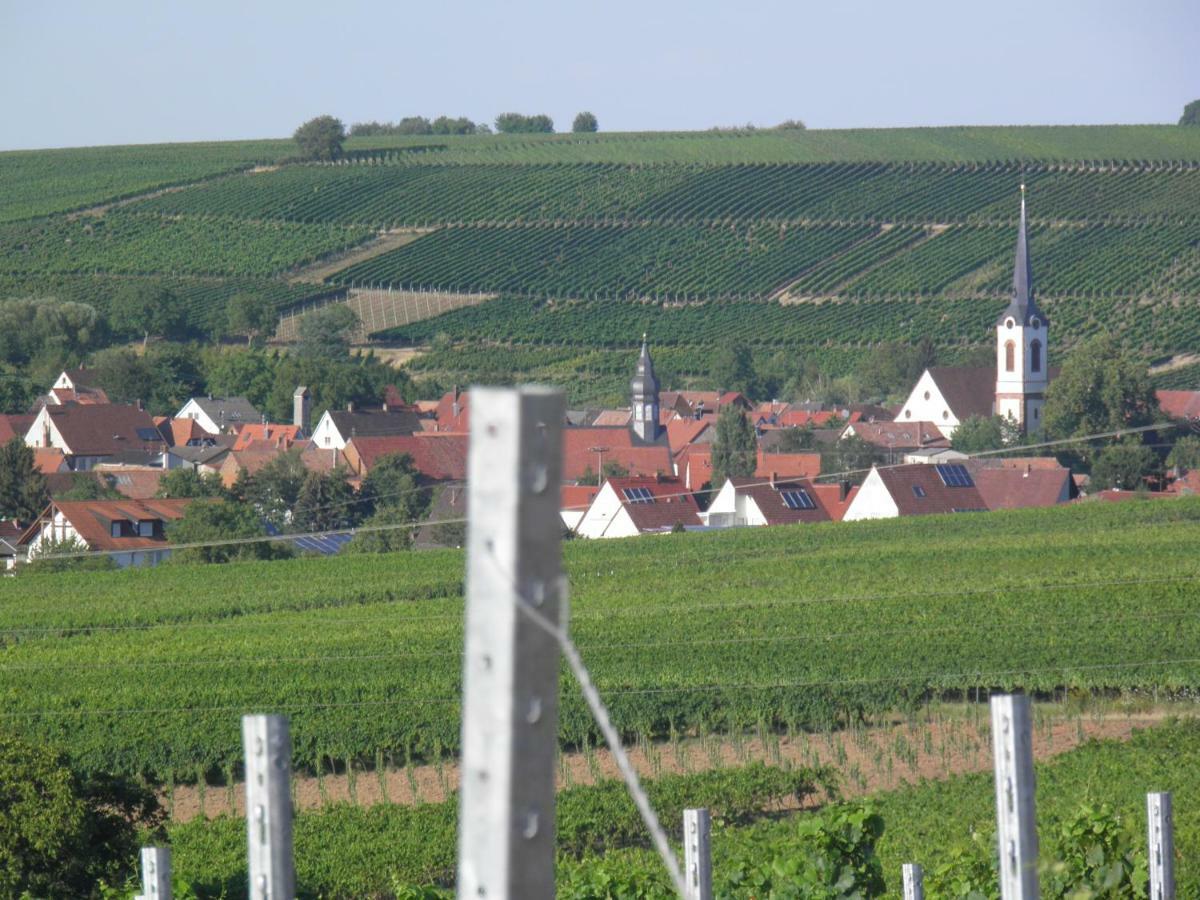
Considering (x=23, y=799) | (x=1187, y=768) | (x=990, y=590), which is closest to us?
(x=23, y=799)

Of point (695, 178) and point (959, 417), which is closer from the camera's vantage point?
point (959, 417)

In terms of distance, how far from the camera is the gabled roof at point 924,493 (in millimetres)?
52719

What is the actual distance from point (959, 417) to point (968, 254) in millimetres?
31164

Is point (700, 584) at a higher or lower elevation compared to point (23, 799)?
higher

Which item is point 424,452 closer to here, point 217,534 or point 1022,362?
point 217,534

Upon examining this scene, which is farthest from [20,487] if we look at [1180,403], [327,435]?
[1180,403]

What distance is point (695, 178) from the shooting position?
12350 centimetres

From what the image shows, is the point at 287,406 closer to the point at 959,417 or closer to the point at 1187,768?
the point at 959,417

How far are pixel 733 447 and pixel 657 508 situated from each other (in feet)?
29.9

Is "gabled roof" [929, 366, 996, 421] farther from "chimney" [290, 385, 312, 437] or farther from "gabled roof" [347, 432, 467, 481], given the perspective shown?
"chimney" [290, 385, 312, 437]

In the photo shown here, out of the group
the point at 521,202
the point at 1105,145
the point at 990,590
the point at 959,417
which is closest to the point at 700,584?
the point at 990,590

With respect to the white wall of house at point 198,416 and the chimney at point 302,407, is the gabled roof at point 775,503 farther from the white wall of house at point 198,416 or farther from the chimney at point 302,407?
the white wall of house at point 198,416

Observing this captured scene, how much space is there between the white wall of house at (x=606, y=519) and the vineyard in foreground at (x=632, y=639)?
277 inches

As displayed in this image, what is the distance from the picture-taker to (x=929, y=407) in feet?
253
